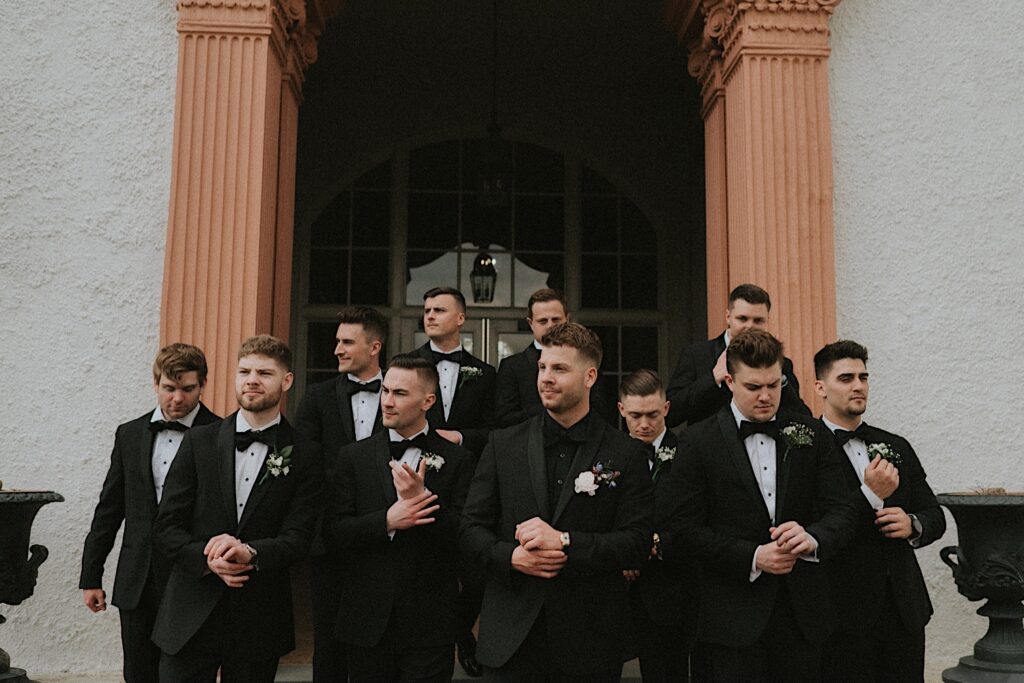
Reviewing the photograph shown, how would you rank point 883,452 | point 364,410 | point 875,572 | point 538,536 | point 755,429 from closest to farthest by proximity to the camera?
point 538,536, point 755,429, point 875,572, point 883,452, point 364,410

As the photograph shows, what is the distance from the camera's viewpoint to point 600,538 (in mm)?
3242

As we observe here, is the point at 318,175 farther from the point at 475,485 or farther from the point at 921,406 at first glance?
the point at 475,485

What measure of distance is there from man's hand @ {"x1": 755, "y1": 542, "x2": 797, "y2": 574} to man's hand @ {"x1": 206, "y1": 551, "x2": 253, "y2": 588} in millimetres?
1768

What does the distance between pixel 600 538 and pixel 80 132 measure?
13.7ft

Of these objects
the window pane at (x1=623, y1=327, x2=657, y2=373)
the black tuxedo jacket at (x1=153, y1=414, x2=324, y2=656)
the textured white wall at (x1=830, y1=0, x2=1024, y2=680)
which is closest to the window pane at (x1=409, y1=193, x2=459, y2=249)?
the window pane at (x1=623, y1=327, x2=657, y2=373)

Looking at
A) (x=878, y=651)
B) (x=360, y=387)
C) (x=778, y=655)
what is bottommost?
(x=878, y=651)

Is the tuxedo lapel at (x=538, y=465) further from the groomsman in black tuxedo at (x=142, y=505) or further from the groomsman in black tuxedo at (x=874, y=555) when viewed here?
the groomsman in black tuxedo at (x=142, y=505)

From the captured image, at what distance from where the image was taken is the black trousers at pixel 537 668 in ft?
10.7

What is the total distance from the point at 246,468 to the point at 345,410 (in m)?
0.90

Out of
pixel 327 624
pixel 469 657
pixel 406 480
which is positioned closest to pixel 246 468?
pixel 406 480

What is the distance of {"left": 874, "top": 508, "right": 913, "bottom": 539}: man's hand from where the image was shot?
12.7ft

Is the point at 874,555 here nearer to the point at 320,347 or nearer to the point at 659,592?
the point at 659,592

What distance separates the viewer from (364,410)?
4609 millimetres

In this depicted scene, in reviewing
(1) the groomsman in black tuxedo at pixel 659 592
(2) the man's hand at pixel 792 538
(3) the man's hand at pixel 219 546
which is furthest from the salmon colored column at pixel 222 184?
(2) the man's hand at pixel 792 538
